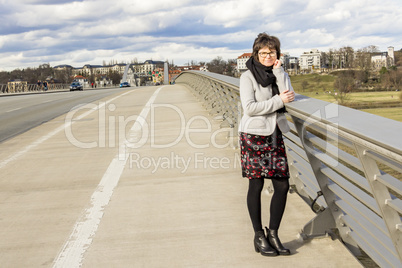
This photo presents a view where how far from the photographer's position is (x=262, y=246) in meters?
4.09

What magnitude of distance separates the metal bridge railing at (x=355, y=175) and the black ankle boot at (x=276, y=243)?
12.6 inches

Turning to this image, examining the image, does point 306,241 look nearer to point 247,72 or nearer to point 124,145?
point 247,72

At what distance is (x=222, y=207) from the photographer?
553 cm

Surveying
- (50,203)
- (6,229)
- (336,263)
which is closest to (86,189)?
(50,203)

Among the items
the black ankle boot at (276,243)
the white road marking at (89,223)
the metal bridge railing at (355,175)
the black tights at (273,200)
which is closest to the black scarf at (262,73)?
the metal bridge railing at (355,175)

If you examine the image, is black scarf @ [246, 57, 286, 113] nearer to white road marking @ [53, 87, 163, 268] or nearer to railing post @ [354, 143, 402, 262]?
railing post @ [354, 143, 402, 262]

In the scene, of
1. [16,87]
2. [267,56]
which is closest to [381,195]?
[267,56]

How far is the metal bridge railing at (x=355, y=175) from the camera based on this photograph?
2598 millimetres

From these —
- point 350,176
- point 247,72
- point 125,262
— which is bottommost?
point 125,262

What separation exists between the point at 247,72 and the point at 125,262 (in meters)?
1.78

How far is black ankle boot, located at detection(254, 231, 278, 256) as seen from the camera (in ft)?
13.3

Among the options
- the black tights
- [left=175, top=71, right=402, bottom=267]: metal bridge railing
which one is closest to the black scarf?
[left=175, top=71, right=402, bottom=267]: metal bridge railing

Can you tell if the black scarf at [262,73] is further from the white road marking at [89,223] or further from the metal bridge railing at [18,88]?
the metal bridge railing at [18,88]

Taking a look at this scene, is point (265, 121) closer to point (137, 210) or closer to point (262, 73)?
point (262, 73)
